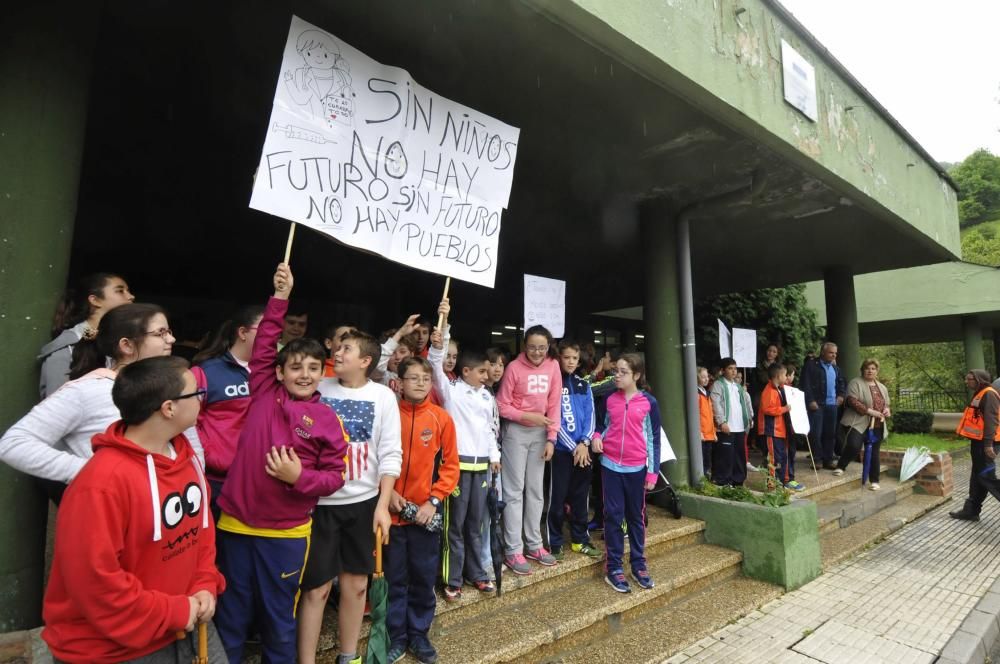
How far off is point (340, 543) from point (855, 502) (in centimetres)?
730

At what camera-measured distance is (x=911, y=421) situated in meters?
17.8

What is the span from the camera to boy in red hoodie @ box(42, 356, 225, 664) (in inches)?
61.0

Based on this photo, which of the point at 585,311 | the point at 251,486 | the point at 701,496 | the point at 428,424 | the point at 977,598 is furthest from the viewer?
the point at 585,311

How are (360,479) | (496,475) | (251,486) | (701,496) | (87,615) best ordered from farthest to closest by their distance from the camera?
(701,496) < (496,475) < (360,479) < (251,486) < (87,615)

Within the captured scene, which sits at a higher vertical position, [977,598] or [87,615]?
[87,615]

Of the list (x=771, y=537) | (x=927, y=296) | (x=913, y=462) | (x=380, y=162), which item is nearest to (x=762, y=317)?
(x=913, y=462)

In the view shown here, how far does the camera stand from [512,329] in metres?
14.5

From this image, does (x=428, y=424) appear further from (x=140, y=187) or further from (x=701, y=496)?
(x=140, y=187)

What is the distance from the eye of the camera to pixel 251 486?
7.68 ft

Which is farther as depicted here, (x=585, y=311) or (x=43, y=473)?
(x=585, y=311)

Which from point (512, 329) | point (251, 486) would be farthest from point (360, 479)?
point (512, 329)

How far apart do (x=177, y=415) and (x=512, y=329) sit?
42.0 ft

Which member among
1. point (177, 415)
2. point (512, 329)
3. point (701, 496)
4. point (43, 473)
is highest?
point (512, 329)

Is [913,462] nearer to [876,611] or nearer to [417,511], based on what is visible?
[876,611]
